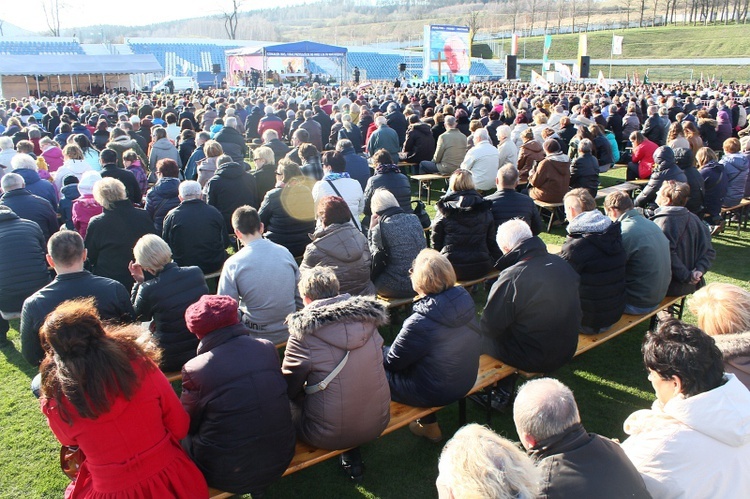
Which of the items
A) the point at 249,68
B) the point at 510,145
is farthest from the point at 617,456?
the point at 249,68

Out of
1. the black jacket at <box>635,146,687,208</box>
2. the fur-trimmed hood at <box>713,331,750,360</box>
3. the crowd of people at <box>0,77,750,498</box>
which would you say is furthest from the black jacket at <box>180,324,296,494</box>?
the black jacket at <box>635,146,687,208</box>

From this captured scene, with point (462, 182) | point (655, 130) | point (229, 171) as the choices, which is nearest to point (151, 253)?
point (462, 182)

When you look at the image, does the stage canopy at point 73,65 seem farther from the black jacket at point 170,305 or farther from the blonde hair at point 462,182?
the black jacket at point 170,305

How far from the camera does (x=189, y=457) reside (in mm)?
2666

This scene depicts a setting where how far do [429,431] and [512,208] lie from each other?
272cm

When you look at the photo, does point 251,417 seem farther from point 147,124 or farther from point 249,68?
point 249,68

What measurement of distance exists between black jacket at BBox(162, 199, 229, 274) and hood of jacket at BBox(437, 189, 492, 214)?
7.32ft

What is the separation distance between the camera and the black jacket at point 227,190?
648 centimetres

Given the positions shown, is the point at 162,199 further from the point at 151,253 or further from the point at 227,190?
the point at 151,253

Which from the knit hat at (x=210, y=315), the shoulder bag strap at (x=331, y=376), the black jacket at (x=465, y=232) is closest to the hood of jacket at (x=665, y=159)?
the black jacket at (x=465, y=232)

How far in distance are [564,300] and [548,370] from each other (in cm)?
54

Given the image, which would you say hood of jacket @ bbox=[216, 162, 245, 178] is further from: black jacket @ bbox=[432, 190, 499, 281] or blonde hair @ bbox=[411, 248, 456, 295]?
blonde hair @ bbox=[411, 248, 456, 295]

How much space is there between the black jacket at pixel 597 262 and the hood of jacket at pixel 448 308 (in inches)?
52.2

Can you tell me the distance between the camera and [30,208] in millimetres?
5461
